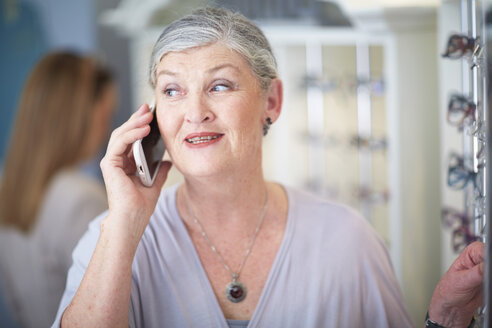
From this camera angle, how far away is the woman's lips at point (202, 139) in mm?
1216

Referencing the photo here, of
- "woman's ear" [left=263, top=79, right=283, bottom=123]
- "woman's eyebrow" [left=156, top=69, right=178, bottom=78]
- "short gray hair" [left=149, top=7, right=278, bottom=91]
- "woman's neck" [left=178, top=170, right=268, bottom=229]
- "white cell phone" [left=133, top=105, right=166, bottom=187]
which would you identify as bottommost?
"woman's neck" [left=178, top=170, right=268, bottom=229]

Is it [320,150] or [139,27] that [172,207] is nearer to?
[320,150]

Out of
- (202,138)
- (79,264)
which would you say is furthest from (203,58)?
(79,264)

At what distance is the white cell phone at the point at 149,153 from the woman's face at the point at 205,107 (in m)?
0.05

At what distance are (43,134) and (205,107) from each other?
121cm

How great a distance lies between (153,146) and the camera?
1.32 meters

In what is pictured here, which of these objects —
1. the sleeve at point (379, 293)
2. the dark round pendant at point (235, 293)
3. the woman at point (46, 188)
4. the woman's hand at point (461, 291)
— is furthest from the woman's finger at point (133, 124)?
the woman at point (46, 188)

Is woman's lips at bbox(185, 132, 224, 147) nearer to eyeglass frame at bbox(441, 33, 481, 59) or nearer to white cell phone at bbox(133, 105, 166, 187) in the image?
white cell phone at bbox(133, 105, 166, 187)

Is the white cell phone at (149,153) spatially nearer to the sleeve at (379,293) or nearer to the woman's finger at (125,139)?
the woman's finger at (125,139)

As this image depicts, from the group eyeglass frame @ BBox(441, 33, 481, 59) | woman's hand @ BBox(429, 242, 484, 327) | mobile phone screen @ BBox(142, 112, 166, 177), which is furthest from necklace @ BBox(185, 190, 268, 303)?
eyeglass frame @ BBox(441, 33, 481, 59)

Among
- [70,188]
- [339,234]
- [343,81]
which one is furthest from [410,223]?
[70,188]

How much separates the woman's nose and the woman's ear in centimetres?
23

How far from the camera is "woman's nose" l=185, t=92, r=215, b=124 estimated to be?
47.0 inches

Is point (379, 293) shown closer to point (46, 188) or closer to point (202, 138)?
point (202, 138)
